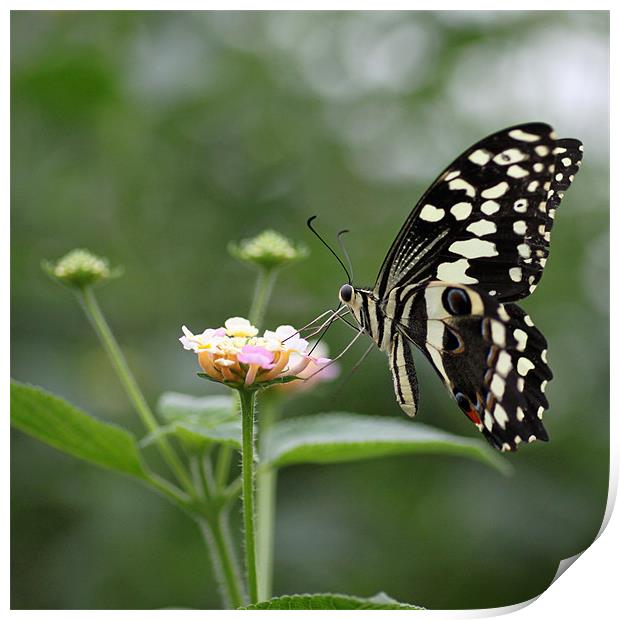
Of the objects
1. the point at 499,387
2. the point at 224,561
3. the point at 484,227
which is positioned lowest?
the point at 224,561

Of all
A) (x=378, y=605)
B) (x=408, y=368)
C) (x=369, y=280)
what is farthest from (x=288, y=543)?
(x=378, y=605)

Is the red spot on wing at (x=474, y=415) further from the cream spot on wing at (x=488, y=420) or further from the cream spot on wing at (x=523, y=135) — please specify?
the cream spot on wing at (x=523, y=135)

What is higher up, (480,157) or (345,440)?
(480,157)

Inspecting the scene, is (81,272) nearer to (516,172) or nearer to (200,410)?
(200,410)

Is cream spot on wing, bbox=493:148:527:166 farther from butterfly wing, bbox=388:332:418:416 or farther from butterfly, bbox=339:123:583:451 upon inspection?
butterfly wing, bbox=388:332:418:416

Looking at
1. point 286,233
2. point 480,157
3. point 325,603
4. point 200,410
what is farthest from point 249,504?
point 286,233

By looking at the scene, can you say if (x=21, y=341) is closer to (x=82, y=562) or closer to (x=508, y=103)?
(x=82, y=562)

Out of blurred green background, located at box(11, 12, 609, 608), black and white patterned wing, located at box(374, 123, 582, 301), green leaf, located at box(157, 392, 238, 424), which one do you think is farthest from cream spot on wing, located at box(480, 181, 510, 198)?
blurred green background, located at box(11, 12, 609, 608)
